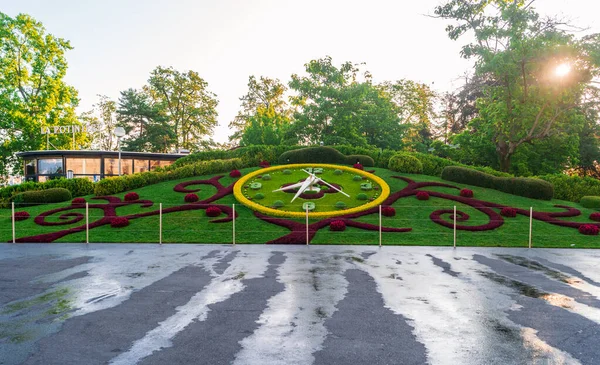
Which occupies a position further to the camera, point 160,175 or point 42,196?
point 160,175

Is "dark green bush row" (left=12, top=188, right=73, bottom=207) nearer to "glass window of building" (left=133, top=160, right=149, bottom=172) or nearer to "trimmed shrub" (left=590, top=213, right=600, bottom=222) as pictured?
"glass window of building" (left=133, top=160, right=149, bottom=172)

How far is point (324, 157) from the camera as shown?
30547mm

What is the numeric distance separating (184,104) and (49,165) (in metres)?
24.8

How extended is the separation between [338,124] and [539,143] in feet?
63.1

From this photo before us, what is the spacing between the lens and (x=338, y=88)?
39.8 meters

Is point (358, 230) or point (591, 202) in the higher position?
point (591, 202)

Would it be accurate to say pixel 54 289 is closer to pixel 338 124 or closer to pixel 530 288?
pixel 530 288

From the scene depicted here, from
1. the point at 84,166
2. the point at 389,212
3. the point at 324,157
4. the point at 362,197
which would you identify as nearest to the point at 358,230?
the point at 389,212

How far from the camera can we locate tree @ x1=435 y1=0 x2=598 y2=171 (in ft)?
87.7

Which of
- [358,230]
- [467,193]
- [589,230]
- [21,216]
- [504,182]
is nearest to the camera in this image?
[589,230]

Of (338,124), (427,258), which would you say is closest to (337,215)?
(427,258)

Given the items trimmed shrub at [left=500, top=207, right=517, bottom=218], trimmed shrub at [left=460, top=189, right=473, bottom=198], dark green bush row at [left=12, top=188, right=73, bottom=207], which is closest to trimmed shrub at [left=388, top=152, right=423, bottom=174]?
trimmed shrub at [left=460, top=189, right=473, bottom=198]

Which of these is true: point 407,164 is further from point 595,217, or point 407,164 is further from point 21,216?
point 21,216

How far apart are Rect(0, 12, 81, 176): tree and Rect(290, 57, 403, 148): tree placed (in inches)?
1111
